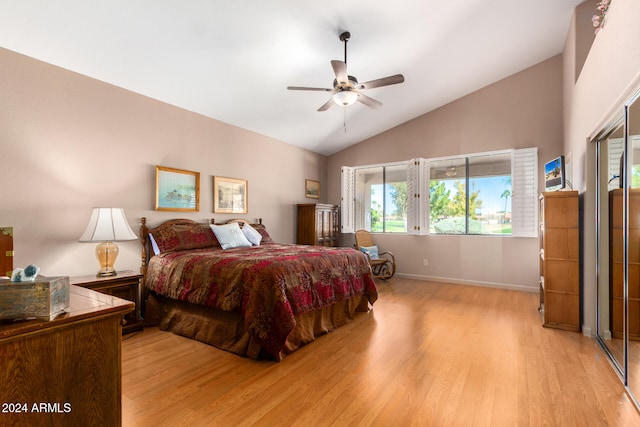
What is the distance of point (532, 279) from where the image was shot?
4762 millimetres

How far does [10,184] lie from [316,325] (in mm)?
3055

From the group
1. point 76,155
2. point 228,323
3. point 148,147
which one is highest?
point 148,147

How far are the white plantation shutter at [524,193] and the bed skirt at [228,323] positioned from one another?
121 inches

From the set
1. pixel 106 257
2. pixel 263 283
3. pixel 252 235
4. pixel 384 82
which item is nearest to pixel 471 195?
pixel 384 82

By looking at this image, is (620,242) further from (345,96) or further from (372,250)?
(372,250)

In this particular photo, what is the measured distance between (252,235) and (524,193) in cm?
425

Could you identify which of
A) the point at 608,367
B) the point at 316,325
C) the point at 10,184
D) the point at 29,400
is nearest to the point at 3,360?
the point at 29,400

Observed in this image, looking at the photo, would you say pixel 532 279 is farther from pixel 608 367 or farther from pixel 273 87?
pixel 273 87

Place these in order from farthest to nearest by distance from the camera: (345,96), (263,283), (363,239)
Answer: (363,239) → (345,96) → (263,283)

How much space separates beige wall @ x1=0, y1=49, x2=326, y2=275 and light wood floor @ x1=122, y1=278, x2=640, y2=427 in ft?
4.09

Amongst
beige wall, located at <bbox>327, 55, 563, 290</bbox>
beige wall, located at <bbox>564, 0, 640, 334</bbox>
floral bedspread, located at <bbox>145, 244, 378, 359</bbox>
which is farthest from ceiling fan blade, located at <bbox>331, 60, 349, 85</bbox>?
beige wall, located at <bbox>327, 55, 563, 290</bbox>

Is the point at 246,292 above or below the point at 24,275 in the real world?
below

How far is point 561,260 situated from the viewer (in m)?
3.22

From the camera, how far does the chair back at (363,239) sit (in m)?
5.95
